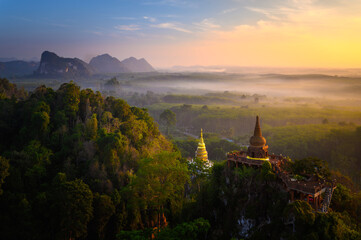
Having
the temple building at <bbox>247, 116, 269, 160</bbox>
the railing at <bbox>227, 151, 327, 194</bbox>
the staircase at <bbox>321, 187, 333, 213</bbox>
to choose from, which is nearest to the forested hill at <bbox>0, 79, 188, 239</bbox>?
the temple building at <bbox>247, 116, 269, 160</bbox>

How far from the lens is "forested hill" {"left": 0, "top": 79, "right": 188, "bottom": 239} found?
3741cm

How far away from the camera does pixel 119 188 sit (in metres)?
47.1

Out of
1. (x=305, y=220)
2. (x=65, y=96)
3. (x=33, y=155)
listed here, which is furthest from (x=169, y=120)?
(x=305, y=220)

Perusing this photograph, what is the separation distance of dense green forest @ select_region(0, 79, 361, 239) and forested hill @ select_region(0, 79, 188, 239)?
5.2 inches

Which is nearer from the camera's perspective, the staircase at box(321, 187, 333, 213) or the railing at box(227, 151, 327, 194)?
the railing at box(227, 151, 327, 194)

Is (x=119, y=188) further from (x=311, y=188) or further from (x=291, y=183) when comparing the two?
(x=311, y=188)

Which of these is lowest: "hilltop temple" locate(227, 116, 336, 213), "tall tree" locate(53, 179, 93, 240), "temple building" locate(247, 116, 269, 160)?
"tall tree" locate(53, 179, 93, 240)

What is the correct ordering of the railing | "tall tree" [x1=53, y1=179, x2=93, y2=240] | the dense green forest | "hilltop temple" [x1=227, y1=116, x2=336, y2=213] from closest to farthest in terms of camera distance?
the railing < "hilltop temple" [x1=227, y1=116, x2=336, y2=213] < the dense green forest < "tall tree" [x1=53, y1=179, x2=93, y2=240]

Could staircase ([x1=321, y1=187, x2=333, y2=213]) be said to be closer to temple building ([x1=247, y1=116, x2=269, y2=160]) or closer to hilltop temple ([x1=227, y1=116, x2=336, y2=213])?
hilltop temple ([x1=227, y1=116, x2=336, y2=213])

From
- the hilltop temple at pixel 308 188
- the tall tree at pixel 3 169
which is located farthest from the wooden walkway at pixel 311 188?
the tall tree at pixel 3 169

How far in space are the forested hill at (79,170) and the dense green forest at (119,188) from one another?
132 millimetres

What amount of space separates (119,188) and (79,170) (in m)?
7.14

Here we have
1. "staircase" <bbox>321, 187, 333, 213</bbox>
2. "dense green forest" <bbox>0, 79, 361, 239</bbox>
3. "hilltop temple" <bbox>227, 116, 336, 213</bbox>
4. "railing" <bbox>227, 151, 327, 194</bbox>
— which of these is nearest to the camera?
"railing" <bbox>227, 151, 327, 194</bbox>

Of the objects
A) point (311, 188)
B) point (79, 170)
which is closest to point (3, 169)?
point (79, 170)
